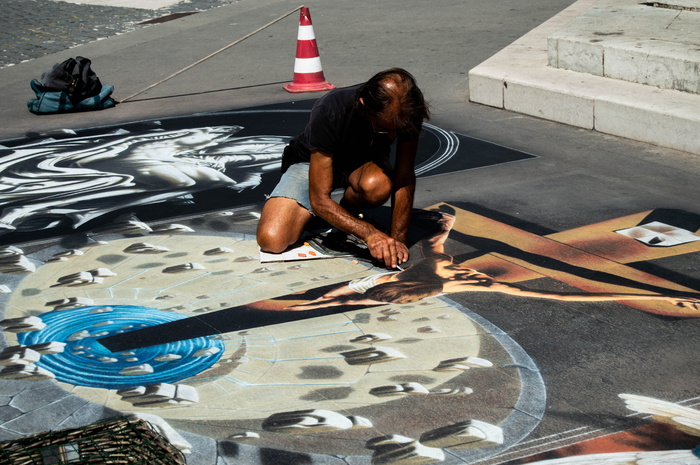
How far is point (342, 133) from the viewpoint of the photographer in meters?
3.46

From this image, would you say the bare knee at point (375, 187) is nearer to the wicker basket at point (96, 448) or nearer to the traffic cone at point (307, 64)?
the wicker basket at point (96, 448)

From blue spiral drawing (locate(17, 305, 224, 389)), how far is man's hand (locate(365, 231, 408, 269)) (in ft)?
2.77

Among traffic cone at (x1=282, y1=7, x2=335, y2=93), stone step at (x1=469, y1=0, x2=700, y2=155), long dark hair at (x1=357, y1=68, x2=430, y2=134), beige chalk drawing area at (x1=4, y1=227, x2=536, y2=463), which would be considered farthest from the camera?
traffic cone at (x1=282, y1=7, x2=335, y2=93)

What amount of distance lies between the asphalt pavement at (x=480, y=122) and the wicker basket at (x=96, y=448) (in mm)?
1032

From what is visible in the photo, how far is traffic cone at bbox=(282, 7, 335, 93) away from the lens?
6.79m

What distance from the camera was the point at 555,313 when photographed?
10.0 ft

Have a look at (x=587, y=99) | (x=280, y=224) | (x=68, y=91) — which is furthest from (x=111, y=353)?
(x=68, y=91)

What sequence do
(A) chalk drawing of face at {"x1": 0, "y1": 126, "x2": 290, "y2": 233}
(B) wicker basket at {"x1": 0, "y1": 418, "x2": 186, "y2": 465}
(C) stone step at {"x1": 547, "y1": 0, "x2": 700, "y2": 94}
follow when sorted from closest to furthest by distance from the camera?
1. (B) wicker basket at {"x1": 0, "y1": 418, "x2": 186, "y2": 465}
2. (A) chalk drawing of face at {"x1": 0, "y1": 126, "x2": 290, "y2": 233}
3. (C) stone step at {"x1": 547, "y1": 0, "x2": 700, "y2": 94}

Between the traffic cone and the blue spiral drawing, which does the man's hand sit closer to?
the blue spiral drawing

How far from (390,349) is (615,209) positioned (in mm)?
1806

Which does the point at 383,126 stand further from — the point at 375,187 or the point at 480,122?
the point at 480,122

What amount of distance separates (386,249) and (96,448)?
1.74 metres

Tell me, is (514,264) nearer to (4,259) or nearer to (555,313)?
(555,313)

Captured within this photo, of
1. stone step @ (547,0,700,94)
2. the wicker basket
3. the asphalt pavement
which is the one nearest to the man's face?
the asphalt pavement
